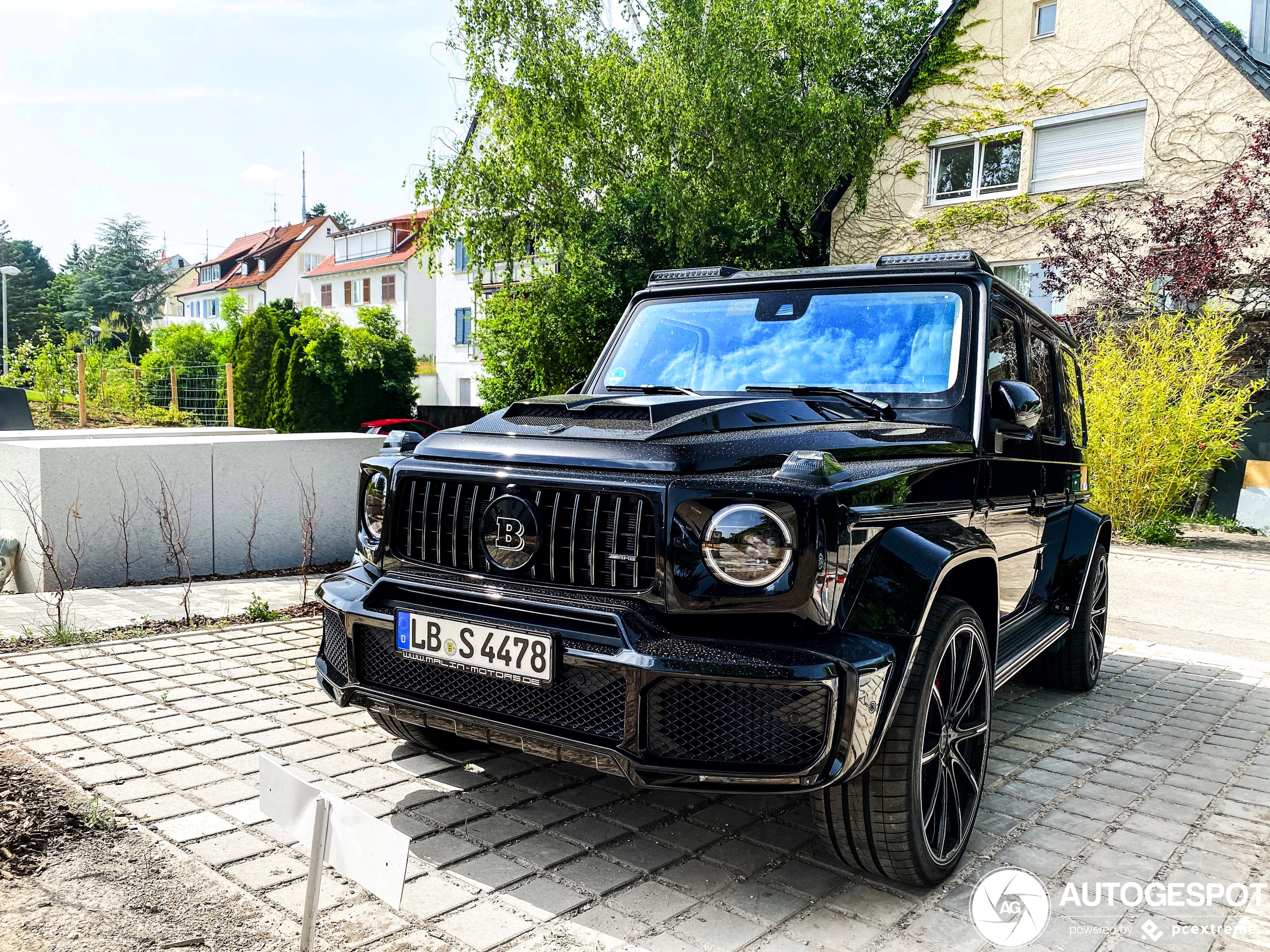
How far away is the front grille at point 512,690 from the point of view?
99.6 inches

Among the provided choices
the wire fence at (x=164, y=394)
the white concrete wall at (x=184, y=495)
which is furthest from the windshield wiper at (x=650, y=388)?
the wire fence at (x=164, y=394)

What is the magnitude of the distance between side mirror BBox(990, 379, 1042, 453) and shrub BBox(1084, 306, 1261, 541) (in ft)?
32.2

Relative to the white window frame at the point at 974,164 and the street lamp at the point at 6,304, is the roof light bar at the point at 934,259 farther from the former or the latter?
the street lamp at the point at 6,304

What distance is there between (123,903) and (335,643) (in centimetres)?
91

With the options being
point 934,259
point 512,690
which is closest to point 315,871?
point 512,690

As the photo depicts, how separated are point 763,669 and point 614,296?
1468 centimetres

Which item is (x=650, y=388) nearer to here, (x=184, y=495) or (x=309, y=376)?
(x=184, y=495)

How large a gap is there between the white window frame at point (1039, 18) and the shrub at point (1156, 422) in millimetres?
8273

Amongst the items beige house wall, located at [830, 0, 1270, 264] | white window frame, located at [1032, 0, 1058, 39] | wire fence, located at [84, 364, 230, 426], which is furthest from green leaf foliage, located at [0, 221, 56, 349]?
white window frame, located at [1032, 0, 1058, 39]

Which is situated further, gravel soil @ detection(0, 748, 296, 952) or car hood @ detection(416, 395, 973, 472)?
car hood @ detection(416, 395, 973, 472)

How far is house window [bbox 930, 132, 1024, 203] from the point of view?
18875mm

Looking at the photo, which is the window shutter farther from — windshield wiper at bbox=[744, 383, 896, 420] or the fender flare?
the fender flare

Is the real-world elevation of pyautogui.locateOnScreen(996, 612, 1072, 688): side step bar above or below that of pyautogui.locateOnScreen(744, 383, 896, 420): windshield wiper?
below

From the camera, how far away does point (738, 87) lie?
1576 centimetres
